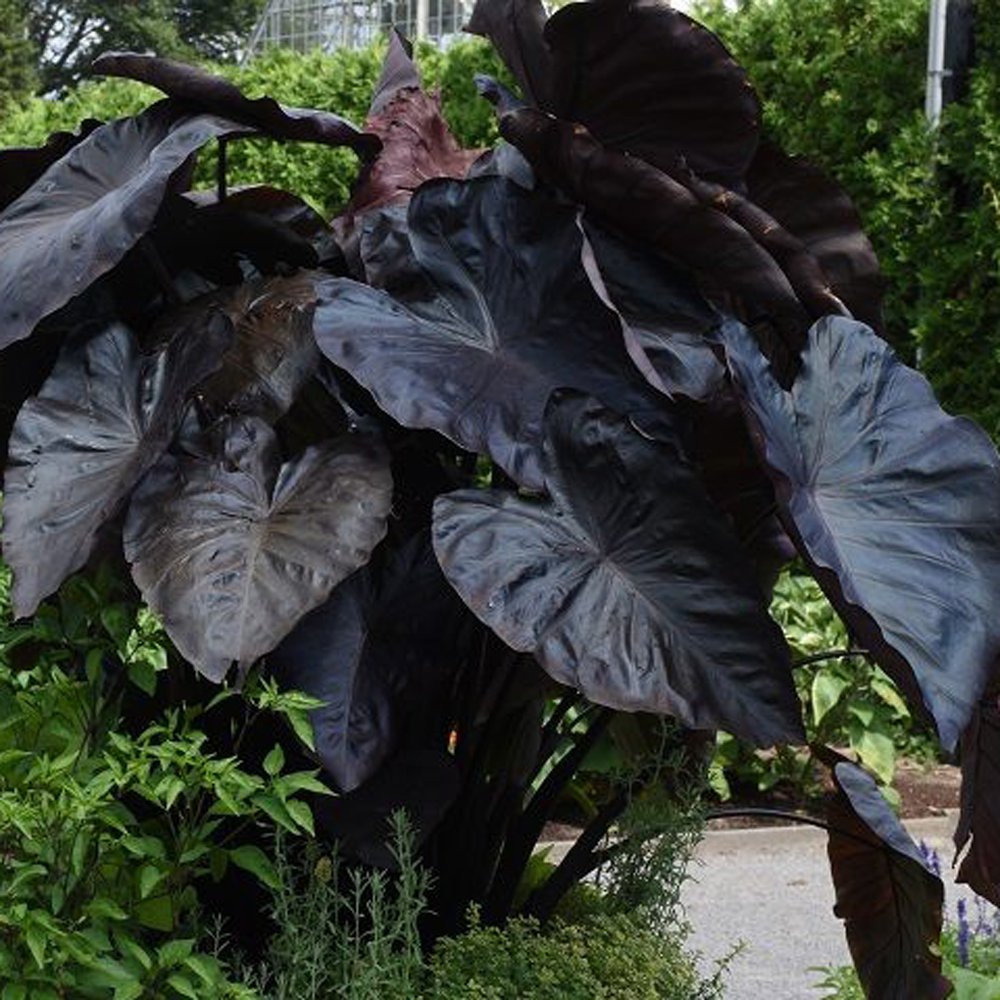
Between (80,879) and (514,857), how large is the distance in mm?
763

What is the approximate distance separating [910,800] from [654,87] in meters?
3.99

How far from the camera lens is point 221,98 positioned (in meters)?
2.47

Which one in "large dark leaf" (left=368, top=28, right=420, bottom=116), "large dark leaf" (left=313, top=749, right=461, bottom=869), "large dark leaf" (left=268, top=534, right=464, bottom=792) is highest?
"large dark leaf" (left=368, top=28, right=420, bottom=116)

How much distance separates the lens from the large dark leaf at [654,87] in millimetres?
2463

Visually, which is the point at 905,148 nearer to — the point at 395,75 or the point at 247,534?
the point at 395,75

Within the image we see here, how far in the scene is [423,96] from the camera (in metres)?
2.89

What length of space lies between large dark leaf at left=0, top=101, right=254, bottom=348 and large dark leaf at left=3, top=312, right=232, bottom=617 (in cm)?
13

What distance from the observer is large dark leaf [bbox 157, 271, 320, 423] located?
2.32 m

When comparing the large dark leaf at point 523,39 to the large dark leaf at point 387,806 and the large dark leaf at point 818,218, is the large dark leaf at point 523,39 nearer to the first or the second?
the large dark leaf at point 818,218

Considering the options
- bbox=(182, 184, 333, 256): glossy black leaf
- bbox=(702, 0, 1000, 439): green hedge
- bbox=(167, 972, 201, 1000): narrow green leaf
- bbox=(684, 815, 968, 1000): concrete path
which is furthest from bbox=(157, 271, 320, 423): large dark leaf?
bbox=(702, 0, 1000, 439): green hedge

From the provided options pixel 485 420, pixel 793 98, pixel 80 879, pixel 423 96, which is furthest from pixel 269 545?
pixel 793 98

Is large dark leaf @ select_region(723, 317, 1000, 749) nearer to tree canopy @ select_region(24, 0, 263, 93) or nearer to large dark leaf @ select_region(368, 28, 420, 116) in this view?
large dark leaf @ select_region(368, 28, 420, 116)

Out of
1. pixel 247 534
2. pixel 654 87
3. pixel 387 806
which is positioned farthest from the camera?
pixel 654 87

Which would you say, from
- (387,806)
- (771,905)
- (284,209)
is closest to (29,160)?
(284,209)
